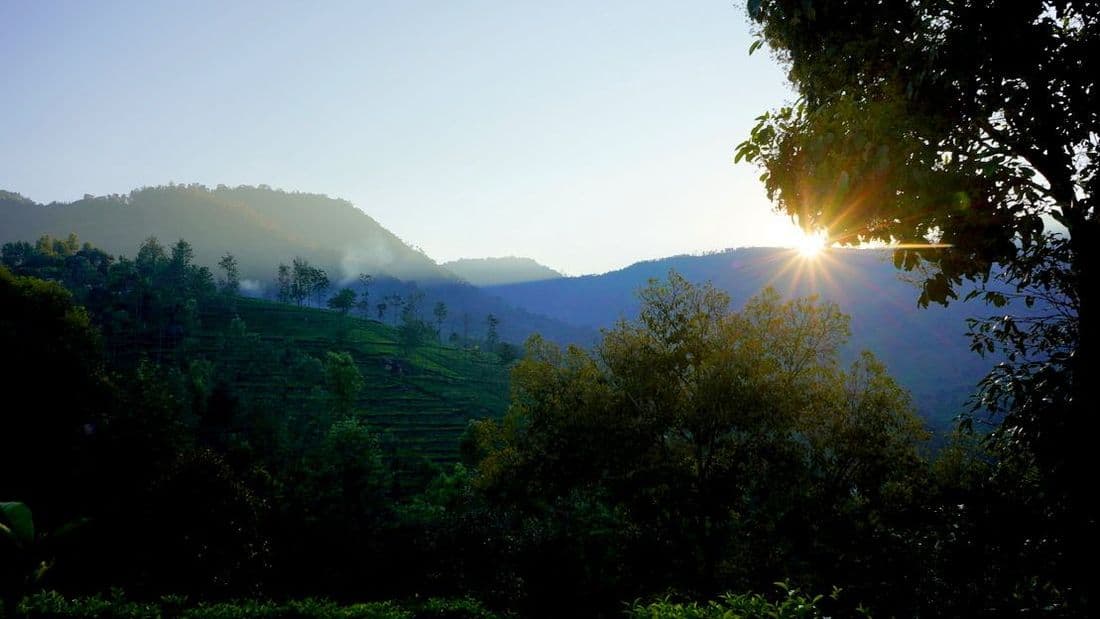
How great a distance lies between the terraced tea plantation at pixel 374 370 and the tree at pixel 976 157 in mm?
77682

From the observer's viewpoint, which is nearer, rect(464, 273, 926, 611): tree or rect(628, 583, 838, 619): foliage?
rect(628, 583, 838, 619): foliage

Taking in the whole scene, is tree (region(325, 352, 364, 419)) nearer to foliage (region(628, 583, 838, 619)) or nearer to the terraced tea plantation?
the terraced tea plantation

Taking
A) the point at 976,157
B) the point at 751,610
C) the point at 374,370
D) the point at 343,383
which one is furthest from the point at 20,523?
the point at 374,370

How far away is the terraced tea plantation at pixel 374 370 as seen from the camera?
303 feet

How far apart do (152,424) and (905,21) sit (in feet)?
141

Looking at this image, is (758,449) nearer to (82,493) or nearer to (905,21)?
(905,21)

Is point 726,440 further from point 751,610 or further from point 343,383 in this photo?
point 343,383

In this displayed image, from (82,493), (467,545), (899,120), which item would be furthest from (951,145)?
(82,493)

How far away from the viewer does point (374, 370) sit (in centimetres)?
11619

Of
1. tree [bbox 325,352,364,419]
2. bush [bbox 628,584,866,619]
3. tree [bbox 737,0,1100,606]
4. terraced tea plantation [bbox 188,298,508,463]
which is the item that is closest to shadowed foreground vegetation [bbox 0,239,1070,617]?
bush [bbox 628,584,866,619]

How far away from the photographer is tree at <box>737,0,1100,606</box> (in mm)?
5355

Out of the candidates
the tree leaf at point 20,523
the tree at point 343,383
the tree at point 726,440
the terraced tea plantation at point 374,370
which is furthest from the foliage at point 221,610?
the terraced tea plantation at point 374,370

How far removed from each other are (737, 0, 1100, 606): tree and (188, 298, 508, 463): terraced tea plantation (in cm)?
7768

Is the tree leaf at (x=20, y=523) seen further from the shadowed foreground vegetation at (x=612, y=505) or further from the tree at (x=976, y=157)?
the tree at (x=976, y=157)
